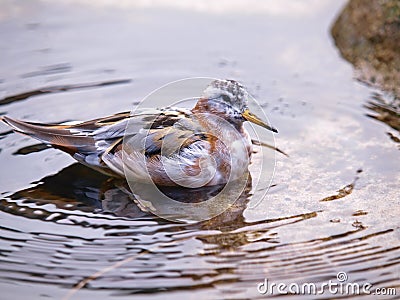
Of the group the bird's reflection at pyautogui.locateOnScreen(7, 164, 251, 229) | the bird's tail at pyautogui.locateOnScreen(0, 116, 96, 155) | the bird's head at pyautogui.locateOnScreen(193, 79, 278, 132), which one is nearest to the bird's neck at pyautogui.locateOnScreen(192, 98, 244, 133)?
the bird's head at pyautogui.locateOnScreen(193, 79, 278, 132)

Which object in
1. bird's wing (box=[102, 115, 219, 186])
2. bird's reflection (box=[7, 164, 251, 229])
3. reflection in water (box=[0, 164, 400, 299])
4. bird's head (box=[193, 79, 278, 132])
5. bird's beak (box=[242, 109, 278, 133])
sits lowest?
reflection in water (box=[0, 164, 400, 299])

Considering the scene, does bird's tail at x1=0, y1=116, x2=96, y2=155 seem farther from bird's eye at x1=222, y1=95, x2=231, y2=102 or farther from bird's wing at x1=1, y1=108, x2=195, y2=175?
bird's eye at x1=222, y1=95, x2=231, y2=102

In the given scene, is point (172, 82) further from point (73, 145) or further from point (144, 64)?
point (73, 145)

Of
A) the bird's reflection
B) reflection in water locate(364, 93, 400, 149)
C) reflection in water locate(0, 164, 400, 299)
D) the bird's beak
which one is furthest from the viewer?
reflection in water locate(364, 93, 400, 149)

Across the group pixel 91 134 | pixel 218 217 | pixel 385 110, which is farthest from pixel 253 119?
pixel 385 110

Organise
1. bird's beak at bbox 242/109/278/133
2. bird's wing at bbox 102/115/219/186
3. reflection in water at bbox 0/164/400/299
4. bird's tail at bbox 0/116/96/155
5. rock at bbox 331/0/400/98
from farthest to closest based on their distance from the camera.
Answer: rock at bbox 331/0/400/98
bird's beak at bbox 242/109/278/133
bird's tail at bbox 0/116/96/155
bird's wing at bbox 102/115/219/186
reflection in water at bbox 0/164/400/299

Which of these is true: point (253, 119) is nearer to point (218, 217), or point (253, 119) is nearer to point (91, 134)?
point (218, 217)

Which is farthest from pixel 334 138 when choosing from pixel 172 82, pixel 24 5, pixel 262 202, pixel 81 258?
pixel 24 5
